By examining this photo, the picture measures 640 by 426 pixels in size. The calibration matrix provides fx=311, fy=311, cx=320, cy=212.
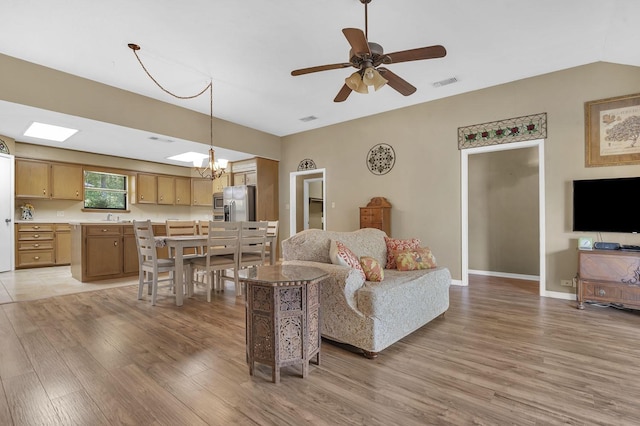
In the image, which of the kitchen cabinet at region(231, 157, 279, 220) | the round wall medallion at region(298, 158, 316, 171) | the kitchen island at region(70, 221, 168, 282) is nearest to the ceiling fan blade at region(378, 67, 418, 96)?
the round wall medallion at region(298, 158, 316, 171)

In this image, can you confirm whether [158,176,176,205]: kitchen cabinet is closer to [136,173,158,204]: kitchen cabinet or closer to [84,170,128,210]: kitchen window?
[136,173,158,204]: kitchen cabinet

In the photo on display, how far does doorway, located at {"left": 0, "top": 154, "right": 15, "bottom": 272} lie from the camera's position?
5.78 m

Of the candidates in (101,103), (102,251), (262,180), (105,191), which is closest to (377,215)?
(262,180)

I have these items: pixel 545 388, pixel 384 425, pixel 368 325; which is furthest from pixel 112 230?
pixel 545 388

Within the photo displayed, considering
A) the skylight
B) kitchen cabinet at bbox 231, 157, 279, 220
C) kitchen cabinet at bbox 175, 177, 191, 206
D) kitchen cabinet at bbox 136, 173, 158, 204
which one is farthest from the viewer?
kitchen cabinet at bbox 175, 177, 191, 206

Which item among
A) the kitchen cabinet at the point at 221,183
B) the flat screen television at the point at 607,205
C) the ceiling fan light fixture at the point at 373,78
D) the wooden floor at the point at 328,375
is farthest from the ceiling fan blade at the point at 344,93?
the kitchen cabinet at the point at 221,183

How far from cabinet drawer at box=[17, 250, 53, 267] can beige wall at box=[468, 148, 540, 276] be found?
28.1 feet

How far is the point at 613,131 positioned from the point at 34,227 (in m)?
9.74

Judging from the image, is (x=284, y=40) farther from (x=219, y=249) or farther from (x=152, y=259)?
(x=152, y=259)

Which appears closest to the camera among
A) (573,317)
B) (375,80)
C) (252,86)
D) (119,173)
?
(375,80)

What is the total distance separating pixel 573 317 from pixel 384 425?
2.83m

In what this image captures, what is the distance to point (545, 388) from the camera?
1.88 metres

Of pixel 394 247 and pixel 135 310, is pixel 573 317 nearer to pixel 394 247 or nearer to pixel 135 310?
pixel 394 247

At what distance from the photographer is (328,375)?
6.76 ft
